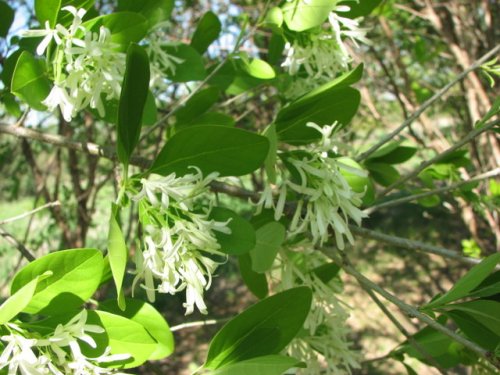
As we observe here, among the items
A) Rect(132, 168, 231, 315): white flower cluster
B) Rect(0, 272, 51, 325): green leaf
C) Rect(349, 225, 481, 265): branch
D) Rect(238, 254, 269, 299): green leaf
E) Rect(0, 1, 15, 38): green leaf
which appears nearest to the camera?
Rect(0, 272, 51, 325): green leaf

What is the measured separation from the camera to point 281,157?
25.2 inches

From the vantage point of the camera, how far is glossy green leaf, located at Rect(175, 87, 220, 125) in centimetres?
84

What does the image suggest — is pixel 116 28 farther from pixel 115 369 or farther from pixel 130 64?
pixel 115 369

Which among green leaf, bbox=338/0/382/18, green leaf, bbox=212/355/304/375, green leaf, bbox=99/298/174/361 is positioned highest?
green leaf, bbox=338/0/382/18

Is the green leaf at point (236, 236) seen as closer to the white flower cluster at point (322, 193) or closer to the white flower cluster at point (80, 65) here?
the white flower cluster at point (322, 193)

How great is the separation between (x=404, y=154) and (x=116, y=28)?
0.55 metres

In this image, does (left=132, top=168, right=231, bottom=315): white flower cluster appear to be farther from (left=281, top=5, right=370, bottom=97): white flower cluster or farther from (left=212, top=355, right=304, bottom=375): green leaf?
(left=281, top=5, right=370, bottom=97): white flower cluster

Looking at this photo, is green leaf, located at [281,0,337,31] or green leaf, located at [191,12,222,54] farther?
green leaf, located at [191,12,222,54]

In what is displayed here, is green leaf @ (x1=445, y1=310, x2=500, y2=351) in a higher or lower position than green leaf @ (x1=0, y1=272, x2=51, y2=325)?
lower

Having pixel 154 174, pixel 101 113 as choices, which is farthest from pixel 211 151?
pixel 101 113

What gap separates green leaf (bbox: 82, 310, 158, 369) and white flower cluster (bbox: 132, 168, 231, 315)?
0.04 metres

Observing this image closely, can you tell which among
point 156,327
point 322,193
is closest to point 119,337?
point 156,327

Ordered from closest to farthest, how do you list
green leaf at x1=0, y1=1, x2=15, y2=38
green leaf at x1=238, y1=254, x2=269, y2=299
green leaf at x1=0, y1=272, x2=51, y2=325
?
green leaf at x1=0, y1=272, x2=51, y2=325
green leaf at x1=238, y1=254, x2=269, y2=299
green leaf at x1=0, y1=1, x2=15, y2=38

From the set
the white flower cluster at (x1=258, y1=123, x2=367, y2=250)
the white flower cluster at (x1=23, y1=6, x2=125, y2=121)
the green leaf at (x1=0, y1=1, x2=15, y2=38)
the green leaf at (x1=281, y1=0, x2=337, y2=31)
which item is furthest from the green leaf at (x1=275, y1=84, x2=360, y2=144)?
the green leaf at (x1=0, y1=1, x2=15, y2=38)
